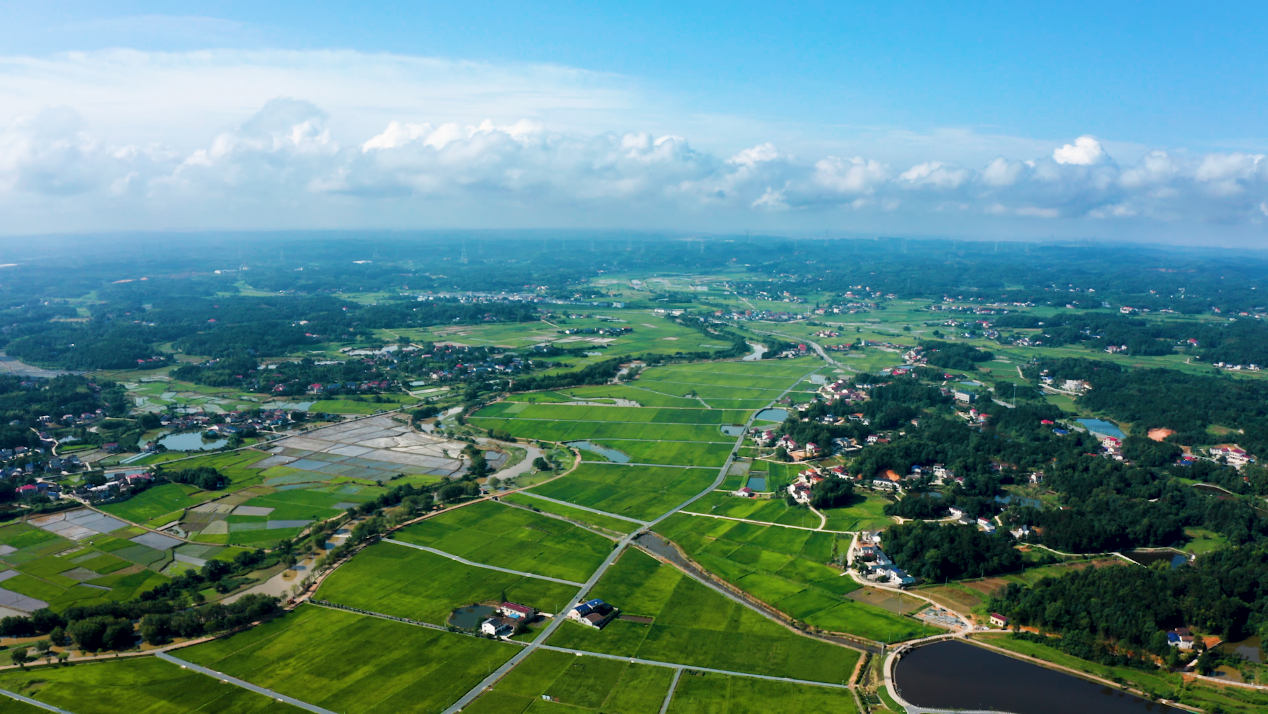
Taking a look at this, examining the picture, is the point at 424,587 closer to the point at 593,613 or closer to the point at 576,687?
the point at 593,613

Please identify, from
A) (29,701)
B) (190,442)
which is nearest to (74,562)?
(29,701)

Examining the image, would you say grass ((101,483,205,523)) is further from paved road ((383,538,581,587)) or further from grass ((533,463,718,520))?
grass ((533,463,718,520))

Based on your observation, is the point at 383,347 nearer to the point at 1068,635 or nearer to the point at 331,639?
the point at 331,639

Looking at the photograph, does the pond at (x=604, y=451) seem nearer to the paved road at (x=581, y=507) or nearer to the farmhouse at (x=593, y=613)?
the paved road at (x=581, y=507)

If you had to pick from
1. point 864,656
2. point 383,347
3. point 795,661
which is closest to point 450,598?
point 795,661

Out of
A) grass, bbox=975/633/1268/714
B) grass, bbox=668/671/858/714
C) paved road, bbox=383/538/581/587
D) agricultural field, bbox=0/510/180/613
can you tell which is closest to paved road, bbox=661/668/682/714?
grass, bbox=668/671/858/714
